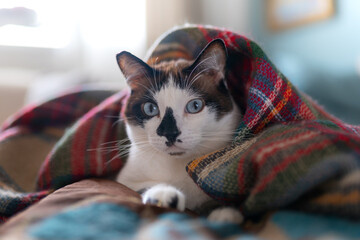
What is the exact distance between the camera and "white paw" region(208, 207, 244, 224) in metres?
0.72

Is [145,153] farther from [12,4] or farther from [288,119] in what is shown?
[12,4]

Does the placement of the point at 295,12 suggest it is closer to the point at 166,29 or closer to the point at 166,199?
the point at 166,29

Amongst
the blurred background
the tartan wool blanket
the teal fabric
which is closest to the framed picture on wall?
the blurred background

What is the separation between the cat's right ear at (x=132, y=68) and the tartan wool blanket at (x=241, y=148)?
121mm

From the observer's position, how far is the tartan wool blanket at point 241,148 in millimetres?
625

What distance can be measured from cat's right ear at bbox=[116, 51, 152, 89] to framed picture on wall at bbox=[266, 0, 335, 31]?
2646 mm

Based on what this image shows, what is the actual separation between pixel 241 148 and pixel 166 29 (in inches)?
114

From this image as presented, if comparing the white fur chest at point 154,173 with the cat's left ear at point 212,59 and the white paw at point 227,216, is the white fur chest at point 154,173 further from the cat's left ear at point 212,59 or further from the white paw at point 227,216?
the cat's left ear at point 212,59

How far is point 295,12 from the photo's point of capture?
3.47m

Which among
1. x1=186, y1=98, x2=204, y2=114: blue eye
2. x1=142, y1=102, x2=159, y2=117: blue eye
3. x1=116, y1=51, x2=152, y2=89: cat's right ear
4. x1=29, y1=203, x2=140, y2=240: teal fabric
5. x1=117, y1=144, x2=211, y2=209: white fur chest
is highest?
x1=116, y1=51, x2=152, y2=89: cat's right ear

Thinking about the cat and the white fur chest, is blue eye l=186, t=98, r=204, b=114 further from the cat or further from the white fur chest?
the white fur chest

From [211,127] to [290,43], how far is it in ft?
9.45

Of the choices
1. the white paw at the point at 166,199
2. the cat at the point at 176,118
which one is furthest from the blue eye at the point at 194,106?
the white paw at the point at 166,199

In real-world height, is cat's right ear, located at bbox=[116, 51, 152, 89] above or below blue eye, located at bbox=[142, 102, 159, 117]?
above
